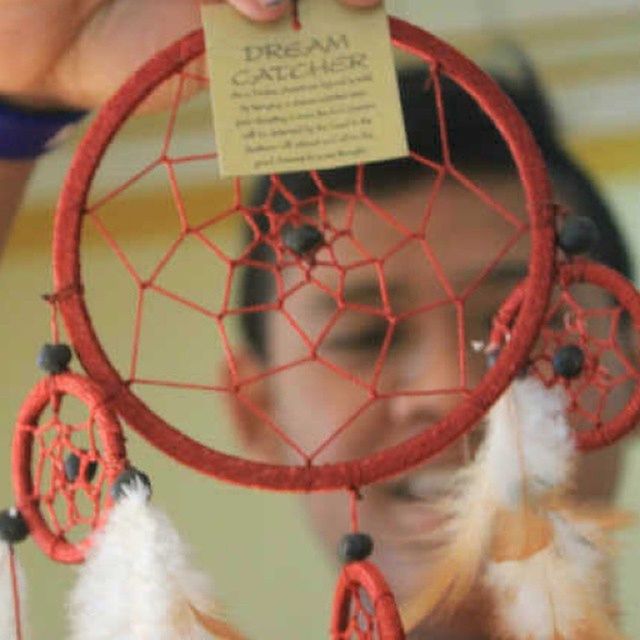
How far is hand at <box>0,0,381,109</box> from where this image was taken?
0.65 meters

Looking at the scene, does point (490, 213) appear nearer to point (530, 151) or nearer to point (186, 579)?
point (530, 151)

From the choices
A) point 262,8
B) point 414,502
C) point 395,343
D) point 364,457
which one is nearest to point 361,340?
point 395,343

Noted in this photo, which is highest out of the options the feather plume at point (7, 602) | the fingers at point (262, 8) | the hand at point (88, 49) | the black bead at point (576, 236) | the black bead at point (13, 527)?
the hand at point (88, 49)

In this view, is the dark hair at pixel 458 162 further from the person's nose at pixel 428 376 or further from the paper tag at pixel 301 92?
the paper tag at pixel 301 92

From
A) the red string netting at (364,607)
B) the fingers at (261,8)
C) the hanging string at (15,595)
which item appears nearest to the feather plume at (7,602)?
the hanging string at (15,595)

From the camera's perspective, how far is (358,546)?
1.86 ft

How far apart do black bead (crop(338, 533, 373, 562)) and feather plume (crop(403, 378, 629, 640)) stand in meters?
0.08

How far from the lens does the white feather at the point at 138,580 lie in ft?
1.76

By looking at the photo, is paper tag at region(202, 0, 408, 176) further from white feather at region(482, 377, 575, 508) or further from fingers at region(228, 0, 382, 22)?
white feather at region(482, 377, 575, 508)

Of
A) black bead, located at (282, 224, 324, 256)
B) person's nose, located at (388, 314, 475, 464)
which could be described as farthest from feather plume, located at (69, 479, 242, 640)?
person's nose, located at (388, 314, 475, 464)

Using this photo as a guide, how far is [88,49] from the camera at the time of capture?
2.24 feet

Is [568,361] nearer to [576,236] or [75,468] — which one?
[576,236]

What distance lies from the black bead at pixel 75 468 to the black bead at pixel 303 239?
139 mm

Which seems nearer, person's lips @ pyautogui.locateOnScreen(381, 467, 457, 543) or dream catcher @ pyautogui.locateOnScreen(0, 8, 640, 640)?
dream catcher @ pyautogui.locateOnScreen(0, 8, 640, 640)
